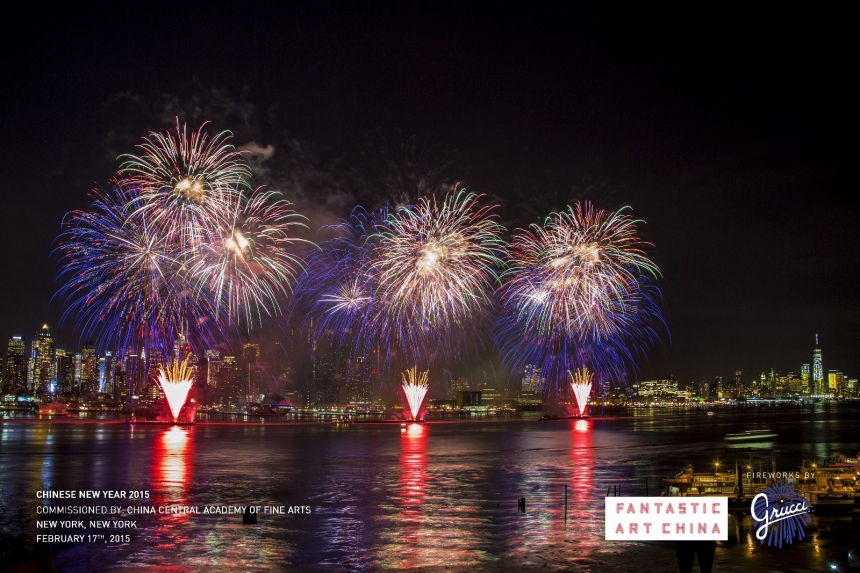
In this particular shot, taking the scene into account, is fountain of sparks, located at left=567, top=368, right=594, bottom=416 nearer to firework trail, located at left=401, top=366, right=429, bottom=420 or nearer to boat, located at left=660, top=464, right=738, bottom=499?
firework trail, located at left=401, top=366, right=429, bottom=420

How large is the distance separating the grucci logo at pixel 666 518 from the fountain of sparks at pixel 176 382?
79535 mm

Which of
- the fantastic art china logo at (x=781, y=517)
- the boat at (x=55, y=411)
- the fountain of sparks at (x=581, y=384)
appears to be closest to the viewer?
the fantastic art china logo at (x=781, y=517)

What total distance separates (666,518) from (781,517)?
14798mm

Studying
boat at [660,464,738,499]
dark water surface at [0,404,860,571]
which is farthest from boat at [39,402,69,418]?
boat at [660,464,738,499]

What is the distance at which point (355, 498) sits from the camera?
99.7 feet

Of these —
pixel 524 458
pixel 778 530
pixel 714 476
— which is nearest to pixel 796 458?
pixel 524 458

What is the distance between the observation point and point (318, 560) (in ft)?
63.2

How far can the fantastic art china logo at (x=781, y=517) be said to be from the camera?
22.2 m

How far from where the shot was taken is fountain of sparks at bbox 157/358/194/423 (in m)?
85.6

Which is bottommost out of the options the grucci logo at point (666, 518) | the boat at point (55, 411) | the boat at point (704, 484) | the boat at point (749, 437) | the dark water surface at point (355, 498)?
the boat at point (55, 411)

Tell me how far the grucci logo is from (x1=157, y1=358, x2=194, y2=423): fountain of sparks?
7953cm

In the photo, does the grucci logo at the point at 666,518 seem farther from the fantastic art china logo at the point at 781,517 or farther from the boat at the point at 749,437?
the boat at the point at 749,437

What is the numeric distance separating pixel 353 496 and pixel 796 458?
35.4m

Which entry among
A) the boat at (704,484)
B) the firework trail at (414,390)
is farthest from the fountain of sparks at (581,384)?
the boat at (704,484)
